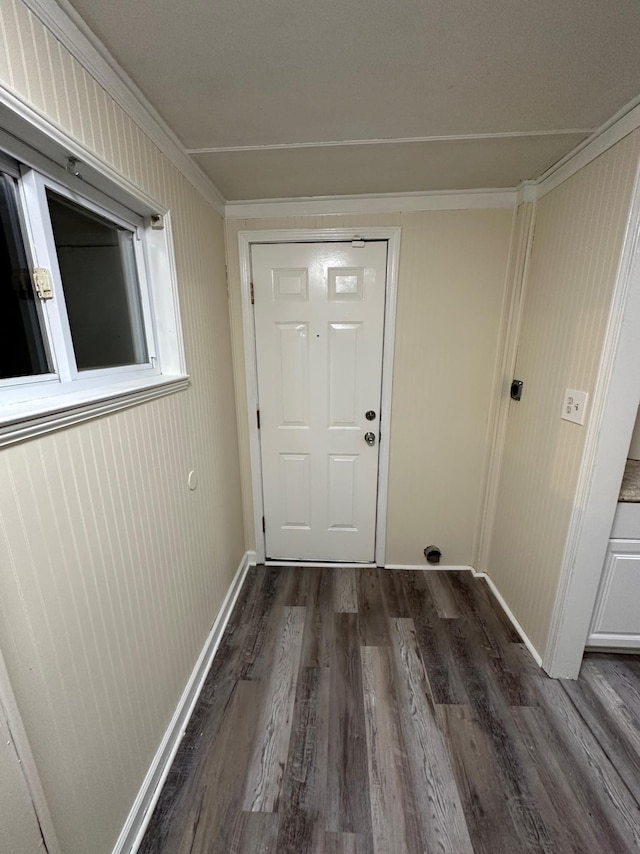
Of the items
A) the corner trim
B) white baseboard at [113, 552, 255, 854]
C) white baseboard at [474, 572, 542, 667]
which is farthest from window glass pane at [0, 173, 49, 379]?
white baseboard at [474, 572, 542, 667]

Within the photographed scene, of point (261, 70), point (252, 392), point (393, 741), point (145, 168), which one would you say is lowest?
point (393, 741)

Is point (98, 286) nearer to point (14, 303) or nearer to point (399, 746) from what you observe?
point (14, 303)

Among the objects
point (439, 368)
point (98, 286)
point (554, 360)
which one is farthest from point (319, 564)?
point (98, 286)

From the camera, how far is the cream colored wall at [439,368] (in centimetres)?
175

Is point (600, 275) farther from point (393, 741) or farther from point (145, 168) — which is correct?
point (393, 741)

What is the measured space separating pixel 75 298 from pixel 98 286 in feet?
0.42

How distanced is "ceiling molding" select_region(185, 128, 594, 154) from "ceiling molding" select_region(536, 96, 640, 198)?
5cm

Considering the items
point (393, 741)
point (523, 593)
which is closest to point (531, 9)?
point (523, 593)

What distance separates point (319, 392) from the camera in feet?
6.51

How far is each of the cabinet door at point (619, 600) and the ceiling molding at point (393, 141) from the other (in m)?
1.62

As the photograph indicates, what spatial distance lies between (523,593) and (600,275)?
150cm

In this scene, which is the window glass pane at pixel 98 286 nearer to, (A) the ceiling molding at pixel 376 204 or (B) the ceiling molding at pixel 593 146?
(A) the ceiling molding at pixel 376 204

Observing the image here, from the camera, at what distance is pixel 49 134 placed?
74cm

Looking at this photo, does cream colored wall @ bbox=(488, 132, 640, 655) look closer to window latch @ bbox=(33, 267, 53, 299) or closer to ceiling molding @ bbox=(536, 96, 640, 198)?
ceiling molding @ bbox=(536, 96, 640, 198)
